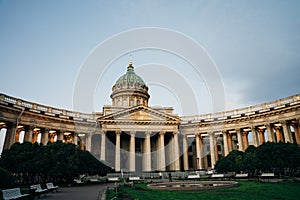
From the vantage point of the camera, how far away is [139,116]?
154 feet

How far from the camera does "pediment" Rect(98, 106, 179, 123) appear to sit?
151 feet

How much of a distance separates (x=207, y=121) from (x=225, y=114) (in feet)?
13.3

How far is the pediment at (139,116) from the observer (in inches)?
1807

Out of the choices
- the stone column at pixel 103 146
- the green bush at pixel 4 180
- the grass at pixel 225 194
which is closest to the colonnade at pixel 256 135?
the stone column at pixel 103 146

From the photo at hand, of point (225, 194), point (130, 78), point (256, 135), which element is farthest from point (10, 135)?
point (256, 135)

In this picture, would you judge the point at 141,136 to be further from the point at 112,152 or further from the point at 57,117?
the point at 57,117

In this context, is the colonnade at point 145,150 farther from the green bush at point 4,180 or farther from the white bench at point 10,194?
the white bench at point 10,194

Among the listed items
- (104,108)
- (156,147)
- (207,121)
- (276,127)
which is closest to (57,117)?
(104,108)

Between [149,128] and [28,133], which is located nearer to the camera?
[28,133]

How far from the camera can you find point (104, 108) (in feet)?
174

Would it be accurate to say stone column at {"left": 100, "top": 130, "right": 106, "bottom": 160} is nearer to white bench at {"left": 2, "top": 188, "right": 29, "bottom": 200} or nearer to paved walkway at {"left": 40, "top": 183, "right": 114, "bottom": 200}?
paved walkway at {"left": 40, "top": 183, "right": 114, "bottom": 200}

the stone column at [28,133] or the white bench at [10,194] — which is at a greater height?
the stone column at [28,133]

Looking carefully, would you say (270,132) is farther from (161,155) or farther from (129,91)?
(129,91)

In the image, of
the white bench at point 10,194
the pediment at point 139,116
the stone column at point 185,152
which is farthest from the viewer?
the stone column at point 185,152
